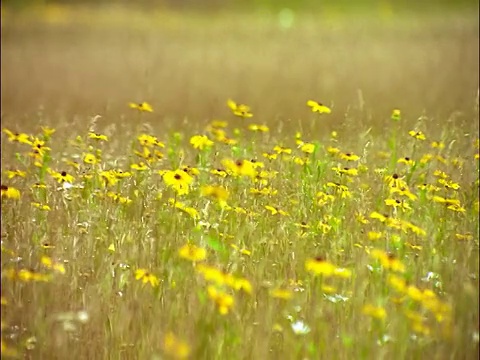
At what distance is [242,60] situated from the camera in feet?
18.7

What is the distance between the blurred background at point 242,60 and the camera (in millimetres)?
4297

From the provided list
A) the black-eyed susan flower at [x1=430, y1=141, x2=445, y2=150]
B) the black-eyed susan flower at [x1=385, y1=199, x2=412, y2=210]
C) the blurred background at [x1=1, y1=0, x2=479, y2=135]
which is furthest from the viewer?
the blurred background at [x1=1, y1=0, x2=479, y2=135]

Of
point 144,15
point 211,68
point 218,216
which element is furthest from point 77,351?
point 144,15

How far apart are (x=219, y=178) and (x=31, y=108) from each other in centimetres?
226

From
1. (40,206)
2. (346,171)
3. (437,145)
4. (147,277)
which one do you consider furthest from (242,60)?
(147,277)

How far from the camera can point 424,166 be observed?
2.92m

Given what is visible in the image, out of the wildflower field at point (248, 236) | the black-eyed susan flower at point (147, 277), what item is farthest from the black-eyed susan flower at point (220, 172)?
the black-eyed susan flower at point (147, 277)

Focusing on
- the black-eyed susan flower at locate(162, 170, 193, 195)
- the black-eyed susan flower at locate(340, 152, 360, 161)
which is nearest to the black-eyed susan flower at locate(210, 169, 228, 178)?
the black-eyed susan flower at locate(162, 170, 193, 195)

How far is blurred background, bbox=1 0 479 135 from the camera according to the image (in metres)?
4.30

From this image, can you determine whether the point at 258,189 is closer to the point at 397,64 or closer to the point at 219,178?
the point at 219,178

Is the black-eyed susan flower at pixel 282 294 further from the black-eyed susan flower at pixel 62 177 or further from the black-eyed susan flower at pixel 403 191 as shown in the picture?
the black-eyed susan flower at pixel 62 177

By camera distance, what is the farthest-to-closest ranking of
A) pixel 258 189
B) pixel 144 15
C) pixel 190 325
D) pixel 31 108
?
pixel 144 15 < pixel 31 108 < pixel 258 189 < pixel 190 325

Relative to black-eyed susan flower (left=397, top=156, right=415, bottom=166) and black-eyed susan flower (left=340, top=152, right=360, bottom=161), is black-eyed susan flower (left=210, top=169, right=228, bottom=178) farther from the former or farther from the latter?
black-eyed susan flower (left=397, top=156, right=415, bottom=166)

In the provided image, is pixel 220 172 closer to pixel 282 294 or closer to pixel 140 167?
pixel 140 167
